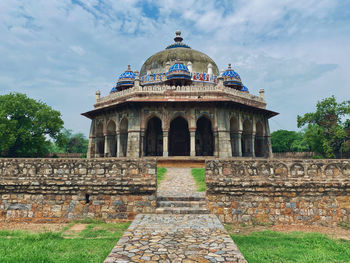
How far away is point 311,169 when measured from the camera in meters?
6.68

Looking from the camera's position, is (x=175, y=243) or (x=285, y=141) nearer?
(x=175, y=243)

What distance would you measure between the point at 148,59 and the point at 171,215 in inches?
1048

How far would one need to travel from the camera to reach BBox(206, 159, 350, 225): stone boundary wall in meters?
6.50

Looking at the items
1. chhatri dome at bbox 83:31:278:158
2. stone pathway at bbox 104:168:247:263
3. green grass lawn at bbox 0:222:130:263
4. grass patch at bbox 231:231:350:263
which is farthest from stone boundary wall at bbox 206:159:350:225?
chhatri dome at bbox 83:31:278:158

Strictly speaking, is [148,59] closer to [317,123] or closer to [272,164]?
[317,123]

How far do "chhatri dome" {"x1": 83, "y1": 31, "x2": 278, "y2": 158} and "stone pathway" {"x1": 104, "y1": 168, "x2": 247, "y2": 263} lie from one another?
39.7ft

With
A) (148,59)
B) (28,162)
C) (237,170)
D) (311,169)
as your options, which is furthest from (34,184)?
(148,59)

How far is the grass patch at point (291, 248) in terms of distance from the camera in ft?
13.7

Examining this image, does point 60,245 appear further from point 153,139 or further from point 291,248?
point 153,139

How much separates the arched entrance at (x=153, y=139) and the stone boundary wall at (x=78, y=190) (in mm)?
16320

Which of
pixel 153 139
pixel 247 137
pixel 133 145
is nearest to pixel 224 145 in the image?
pixel 247 137

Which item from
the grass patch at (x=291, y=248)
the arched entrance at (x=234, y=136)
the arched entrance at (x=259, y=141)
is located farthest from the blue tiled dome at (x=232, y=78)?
the grass patch at (x=291, y=248)

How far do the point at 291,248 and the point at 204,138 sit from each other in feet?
62.8

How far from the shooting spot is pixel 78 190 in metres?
6.74
